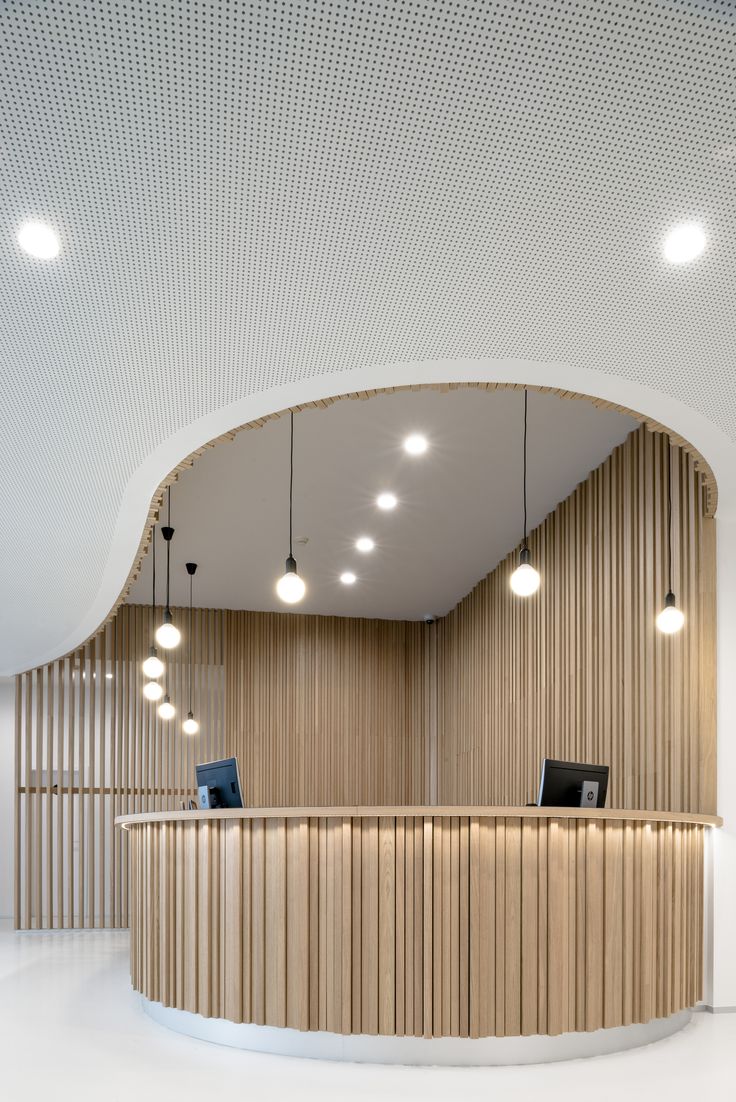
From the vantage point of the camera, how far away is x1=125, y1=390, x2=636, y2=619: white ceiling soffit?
23.9ft

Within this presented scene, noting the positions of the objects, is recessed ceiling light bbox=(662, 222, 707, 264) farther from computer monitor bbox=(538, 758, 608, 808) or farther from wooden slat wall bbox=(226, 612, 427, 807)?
wooden slat wall bbox=(226, 612, 427, 807)

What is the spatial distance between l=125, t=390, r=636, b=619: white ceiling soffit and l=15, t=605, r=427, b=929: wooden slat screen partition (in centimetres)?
89

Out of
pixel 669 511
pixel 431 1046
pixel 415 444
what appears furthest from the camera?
pixel 415 444

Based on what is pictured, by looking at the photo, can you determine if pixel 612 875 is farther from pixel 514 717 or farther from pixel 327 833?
pixel 514 717

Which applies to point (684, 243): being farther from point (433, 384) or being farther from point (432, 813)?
point (432, 813)

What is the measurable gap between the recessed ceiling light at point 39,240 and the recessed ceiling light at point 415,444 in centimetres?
416

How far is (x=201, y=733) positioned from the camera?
11945 millimetres

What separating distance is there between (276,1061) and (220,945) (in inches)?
26.0

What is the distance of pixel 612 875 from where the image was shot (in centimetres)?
513

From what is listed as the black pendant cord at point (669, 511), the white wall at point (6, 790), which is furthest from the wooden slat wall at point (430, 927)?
the white wall at point (6, 790)

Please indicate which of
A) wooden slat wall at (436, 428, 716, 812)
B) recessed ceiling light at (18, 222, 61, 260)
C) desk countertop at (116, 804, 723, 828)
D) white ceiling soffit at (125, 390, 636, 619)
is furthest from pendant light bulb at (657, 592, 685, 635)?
recessed ceiling light at (18, 222, 61, 260)

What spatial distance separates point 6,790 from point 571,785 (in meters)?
9.12

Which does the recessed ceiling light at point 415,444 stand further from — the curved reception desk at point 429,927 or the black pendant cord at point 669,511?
the curved reception desk at point 429,927

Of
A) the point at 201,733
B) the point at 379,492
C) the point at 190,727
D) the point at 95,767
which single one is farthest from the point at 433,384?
the point at 95,767
